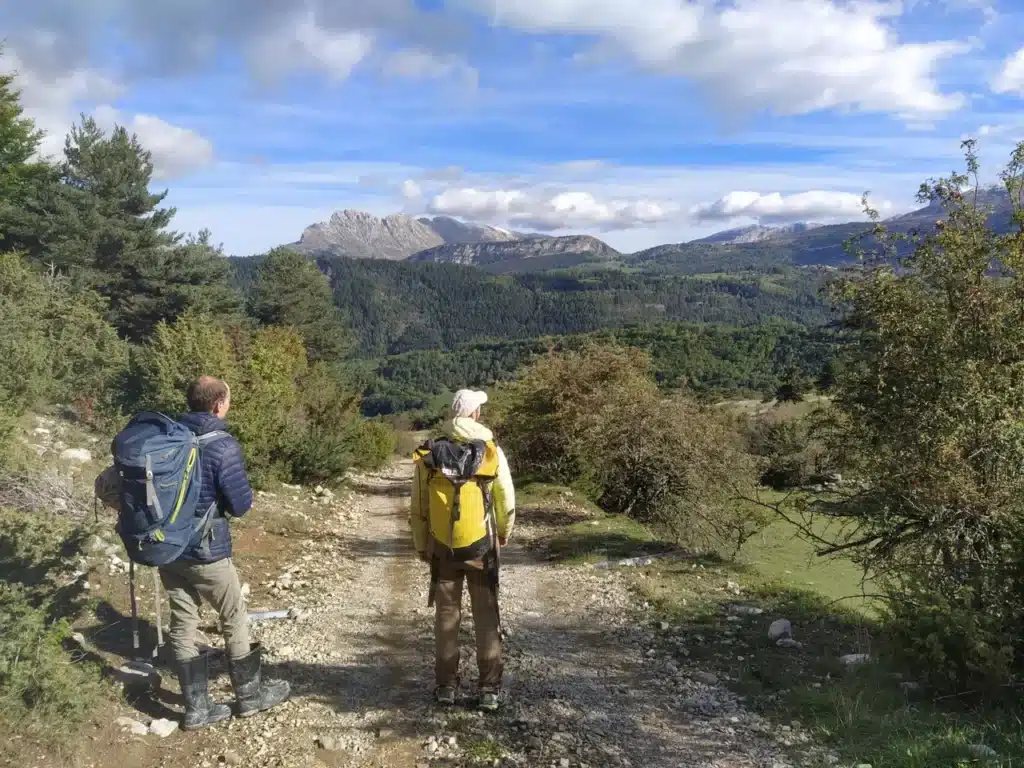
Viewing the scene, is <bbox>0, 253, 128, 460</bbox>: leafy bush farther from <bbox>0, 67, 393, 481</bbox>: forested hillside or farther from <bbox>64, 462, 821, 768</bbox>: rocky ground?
<bbox>64, 462, 821, 768</bbox>: rocky ground

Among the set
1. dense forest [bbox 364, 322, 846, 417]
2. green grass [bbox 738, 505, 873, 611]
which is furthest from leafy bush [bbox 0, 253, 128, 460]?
dense forest [bbox 364, 322, 846, 417]

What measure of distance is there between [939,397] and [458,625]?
571 cm

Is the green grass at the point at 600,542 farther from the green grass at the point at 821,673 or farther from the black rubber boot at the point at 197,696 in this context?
the black rubber boot at the point at 197,696

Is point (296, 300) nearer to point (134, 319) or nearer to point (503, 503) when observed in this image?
point (134, 319)

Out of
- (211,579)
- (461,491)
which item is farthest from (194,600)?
(461,491)

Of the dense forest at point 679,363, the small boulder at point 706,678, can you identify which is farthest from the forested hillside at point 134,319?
the dense forest at point 679,363

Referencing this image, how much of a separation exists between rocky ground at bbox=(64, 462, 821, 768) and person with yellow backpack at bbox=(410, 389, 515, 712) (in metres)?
0.34

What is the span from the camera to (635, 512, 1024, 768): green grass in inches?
162

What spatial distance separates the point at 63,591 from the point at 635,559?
7.06 meters

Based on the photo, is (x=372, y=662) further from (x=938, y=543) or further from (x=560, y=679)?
(x=938, y=543)

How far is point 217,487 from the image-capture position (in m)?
4.47

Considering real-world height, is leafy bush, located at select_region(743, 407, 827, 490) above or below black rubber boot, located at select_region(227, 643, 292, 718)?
below

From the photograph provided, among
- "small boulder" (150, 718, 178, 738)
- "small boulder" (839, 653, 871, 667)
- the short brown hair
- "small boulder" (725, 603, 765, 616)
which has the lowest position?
"small boulder" (725, 603, 765, 616)

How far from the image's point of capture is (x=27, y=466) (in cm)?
866
